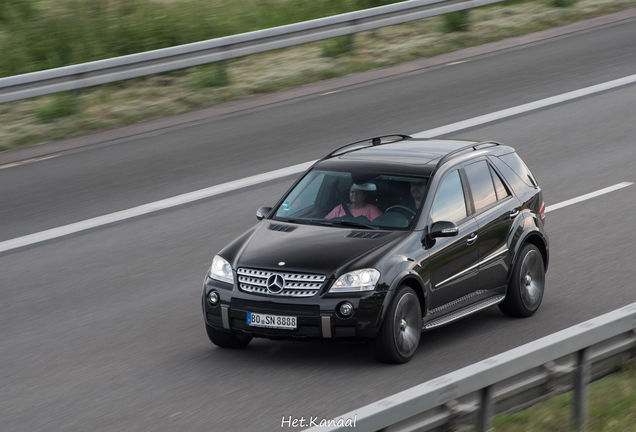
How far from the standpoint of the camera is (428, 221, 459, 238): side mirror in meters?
7.91

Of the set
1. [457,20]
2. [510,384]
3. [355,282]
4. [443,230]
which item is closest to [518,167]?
[443,230]

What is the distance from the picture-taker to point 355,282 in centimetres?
737

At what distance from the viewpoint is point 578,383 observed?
5855mm

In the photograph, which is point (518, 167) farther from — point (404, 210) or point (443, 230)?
point (443, 230)

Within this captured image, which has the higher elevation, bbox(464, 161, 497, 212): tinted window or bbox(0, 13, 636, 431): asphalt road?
bbox(464, 161, 497, 212): tinted window

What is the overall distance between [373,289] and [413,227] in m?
0.87

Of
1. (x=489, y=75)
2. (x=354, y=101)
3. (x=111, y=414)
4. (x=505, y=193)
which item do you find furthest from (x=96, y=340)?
(x=489, y=75)

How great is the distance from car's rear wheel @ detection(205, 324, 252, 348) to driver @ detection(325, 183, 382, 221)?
1.28m

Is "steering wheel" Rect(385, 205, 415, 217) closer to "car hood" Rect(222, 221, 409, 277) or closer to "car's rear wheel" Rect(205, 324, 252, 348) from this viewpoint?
"car hood" Rect(222, 221, 409, 277)

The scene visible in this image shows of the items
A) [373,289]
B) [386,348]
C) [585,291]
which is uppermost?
[373,289]

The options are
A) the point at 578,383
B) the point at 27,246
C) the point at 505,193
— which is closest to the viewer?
the point at 578,383

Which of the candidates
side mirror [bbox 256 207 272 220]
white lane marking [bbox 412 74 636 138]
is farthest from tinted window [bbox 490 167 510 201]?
white lane marking [bbox 412 74 636 138]

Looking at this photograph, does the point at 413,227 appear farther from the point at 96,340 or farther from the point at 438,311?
the point at 96,340

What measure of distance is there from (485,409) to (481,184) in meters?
3.91
